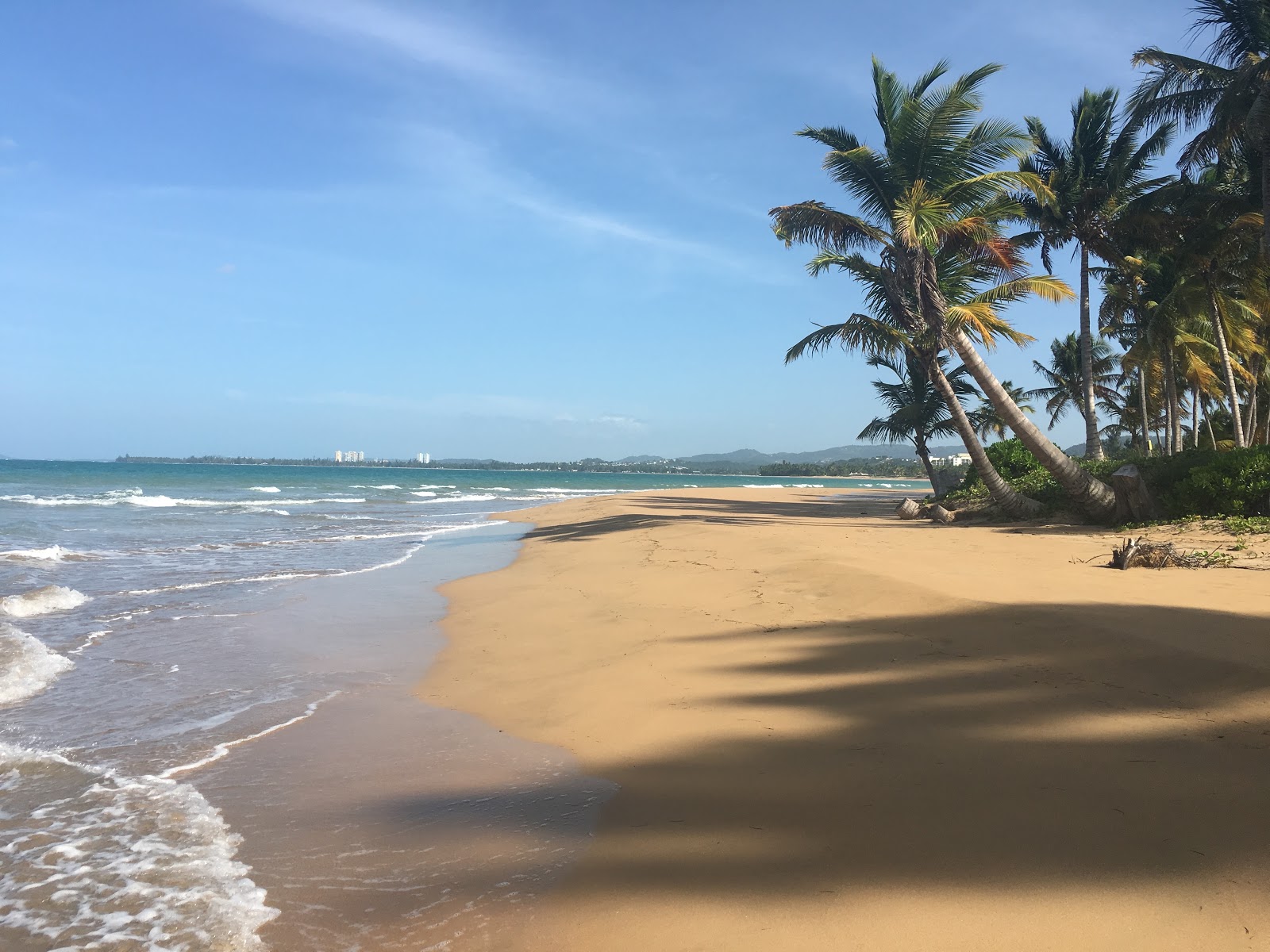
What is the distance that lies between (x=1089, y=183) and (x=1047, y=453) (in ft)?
36.1

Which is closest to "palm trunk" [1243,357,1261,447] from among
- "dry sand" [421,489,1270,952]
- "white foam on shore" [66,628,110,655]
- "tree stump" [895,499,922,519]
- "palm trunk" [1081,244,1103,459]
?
"palm trunk" [1081,244,1103,459]

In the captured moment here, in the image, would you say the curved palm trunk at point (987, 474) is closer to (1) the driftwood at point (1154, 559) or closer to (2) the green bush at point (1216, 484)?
(2) the green bush at point (1216, 484)

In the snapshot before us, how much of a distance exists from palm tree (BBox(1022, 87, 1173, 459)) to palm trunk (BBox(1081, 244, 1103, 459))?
0.02 m

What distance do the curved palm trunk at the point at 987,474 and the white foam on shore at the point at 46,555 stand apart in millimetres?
17151

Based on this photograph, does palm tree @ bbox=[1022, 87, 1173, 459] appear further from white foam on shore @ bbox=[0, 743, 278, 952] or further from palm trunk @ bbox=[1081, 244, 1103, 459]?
white foam on shore @ bbox=[0, 743, 278, 952]

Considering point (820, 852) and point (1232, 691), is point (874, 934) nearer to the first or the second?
point (820, 852)

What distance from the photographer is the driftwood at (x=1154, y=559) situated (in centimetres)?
816

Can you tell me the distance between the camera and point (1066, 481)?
13305 millimetres

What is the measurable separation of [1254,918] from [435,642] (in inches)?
268

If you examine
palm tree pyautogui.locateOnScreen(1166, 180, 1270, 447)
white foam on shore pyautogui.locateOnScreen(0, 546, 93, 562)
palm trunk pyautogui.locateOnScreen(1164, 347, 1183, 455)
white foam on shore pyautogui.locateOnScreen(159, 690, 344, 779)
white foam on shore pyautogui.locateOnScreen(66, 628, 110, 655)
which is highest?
palm tree pyautogui.locateOnScreen(1166, 180, 1270, 447)

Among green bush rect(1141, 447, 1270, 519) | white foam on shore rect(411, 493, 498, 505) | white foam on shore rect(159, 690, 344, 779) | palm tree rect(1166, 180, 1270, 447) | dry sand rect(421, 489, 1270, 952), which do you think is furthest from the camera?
white foam on shore rect(411, 493, 498, 505)

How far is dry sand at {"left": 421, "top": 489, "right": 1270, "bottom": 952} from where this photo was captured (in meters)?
2.67

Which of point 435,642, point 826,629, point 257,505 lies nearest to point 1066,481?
point 826,629

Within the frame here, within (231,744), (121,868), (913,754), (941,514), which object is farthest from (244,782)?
(941,514)
